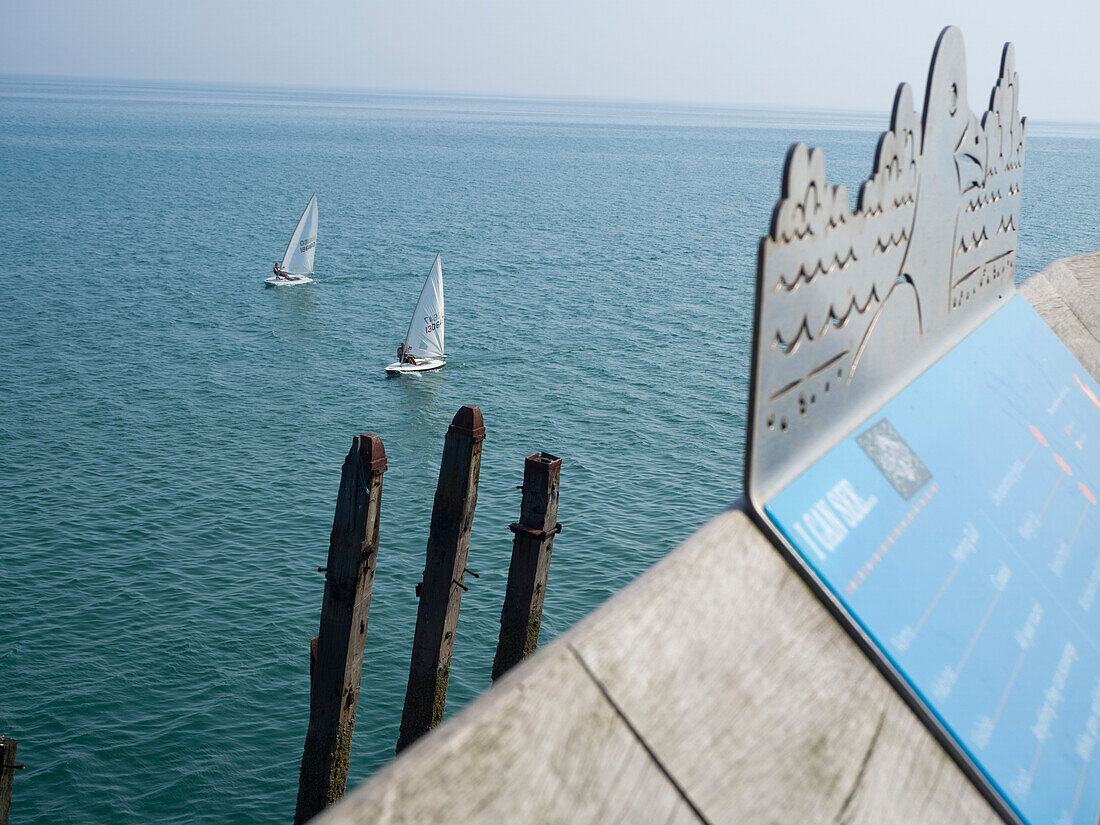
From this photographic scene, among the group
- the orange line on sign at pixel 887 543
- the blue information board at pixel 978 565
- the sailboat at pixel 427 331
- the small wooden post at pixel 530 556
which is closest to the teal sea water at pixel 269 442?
the sailboat at pixel 427 331

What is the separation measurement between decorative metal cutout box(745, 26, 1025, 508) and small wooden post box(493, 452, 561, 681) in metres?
6.46

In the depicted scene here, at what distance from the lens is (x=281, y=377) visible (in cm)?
3244

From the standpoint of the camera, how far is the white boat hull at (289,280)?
4706 centimetres

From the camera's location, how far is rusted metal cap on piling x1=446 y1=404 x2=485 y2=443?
32.1 feet

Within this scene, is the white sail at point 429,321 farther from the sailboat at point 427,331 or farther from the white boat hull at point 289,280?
the white boat hull at point 289,280

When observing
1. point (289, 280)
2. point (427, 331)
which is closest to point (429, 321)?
point (427, 331)

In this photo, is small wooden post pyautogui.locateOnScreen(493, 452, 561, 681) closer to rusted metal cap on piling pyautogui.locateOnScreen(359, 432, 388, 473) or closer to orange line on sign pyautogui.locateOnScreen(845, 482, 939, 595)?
rusted metal cap on piling pyautogui.locateOnScreen(359, 432, 388, 473)

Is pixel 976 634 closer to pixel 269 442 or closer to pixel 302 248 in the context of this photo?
pixel 269 442

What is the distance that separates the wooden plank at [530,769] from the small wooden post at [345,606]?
24.2 feet

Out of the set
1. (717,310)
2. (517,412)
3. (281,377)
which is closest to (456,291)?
(717,310)

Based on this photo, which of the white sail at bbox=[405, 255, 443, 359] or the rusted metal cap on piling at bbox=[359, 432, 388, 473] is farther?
the white sail at bbox=[405, 255, 443, 359]

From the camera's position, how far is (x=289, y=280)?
48.2 meters

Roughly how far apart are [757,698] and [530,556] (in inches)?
368

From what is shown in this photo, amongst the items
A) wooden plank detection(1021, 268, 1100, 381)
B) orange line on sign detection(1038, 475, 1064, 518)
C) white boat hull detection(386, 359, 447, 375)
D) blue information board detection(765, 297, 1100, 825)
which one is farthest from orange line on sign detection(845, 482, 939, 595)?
white boat hull detection(386, 359, 447, 375)
